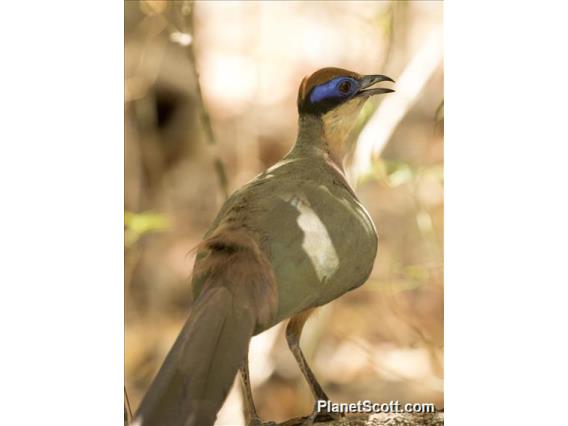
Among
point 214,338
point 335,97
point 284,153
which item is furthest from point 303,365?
point 335,97

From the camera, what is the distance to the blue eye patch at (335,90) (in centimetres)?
377

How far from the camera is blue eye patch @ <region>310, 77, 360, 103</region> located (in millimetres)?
3773

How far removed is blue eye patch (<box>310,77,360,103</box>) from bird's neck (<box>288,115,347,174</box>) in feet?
0.31

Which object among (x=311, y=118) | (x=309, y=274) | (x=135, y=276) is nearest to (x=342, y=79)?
(x=311, y=118)

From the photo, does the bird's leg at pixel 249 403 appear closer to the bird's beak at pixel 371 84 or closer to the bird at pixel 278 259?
the bird at pixel 278 259

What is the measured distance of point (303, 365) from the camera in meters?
3.68

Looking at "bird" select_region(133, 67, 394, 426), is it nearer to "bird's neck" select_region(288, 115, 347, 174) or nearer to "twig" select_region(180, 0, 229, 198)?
"bird's neck" select_region(288, 115, 347, 174)

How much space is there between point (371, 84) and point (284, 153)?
1.55 feet

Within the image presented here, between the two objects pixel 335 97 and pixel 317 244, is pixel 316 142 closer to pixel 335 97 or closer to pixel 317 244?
pixel 335 97

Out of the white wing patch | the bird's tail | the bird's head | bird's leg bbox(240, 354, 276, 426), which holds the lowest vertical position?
bird's leg bbox(240, 354, 276, 426)

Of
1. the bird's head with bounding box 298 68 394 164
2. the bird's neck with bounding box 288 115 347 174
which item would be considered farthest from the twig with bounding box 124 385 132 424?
the bird's head with bounding box 298 68 394 164

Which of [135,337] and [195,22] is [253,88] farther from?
[135,337]

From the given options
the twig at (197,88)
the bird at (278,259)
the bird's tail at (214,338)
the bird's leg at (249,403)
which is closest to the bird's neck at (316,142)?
the bird at (278,259)

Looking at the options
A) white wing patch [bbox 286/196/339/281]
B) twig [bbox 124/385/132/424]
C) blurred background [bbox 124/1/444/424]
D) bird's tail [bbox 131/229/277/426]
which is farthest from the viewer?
blurred background [bbox 124/1/444/424]
